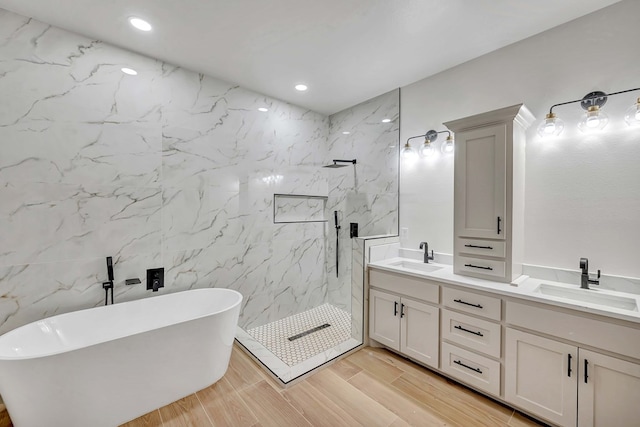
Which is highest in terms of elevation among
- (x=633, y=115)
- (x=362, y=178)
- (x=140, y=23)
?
(x=140, y=23)

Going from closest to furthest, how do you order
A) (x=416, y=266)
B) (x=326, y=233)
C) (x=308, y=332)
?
(x=416, y=266) → (x=308, y=332) → (x=326, y=233)

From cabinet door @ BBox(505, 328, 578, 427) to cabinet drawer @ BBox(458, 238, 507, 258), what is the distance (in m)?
0.56

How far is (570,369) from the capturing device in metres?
1.58

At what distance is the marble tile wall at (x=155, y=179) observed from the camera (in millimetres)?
1953

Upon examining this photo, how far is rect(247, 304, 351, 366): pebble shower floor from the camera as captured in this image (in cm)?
259

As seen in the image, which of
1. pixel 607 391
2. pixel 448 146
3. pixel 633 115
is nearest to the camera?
pixel 607 391

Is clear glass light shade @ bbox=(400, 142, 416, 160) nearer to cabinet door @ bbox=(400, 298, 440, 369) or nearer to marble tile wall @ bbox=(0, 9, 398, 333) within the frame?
marble tile wall @ bbox=(0, 9, 398, 333)

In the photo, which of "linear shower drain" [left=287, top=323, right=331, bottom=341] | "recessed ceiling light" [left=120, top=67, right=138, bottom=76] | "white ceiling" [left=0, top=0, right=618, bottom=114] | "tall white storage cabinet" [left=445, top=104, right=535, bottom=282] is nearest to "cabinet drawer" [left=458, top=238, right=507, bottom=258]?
"tall white storage cabinet" [left=445, top=104, right=535, bottom=282]

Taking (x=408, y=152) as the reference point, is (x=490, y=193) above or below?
below

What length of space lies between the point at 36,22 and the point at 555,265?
4.32m

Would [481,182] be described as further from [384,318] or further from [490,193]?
[384,318]

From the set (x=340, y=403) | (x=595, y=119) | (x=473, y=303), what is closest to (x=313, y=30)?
(x=595, y=119)

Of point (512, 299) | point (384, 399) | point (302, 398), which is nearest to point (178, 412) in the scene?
point (302, 398)

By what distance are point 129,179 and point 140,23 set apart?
1231 mm
